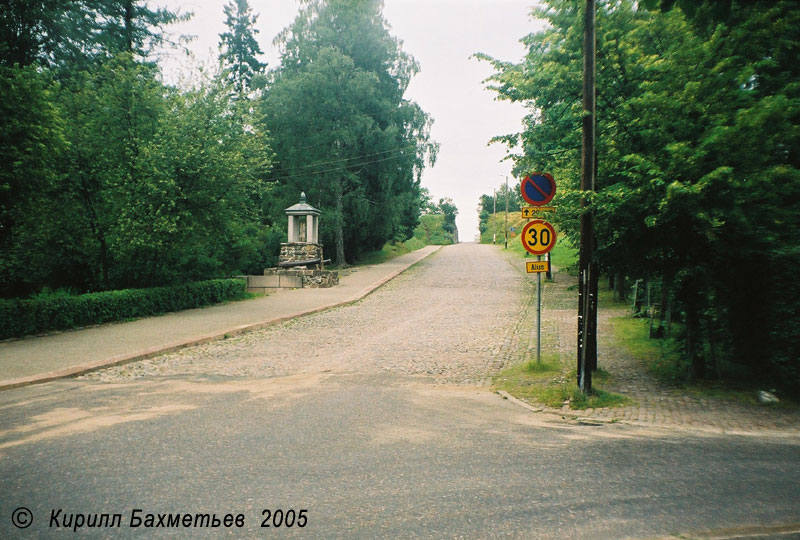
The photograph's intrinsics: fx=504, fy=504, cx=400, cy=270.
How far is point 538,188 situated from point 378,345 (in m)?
5.02

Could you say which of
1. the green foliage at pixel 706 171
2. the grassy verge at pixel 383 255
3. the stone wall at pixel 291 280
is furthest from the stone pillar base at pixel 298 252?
the green foliage at pixel 706 171

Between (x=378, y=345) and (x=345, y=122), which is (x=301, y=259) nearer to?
(x=345, y=122)

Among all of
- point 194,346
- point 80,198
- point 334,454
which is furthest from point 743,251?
point 80,198

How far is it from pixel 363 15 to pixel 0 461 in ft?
121

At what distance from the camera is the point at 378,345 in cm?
1145

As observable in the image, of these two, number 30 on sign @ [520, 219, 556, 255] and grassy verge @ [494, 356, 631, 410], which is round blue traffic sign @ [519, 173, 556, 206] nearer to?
number 30 on sign @ [520, 219, 556, 255]

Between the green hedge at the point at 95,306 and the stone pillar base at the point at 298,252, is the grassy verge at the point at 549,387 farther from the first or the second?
the stone pillar base at the point at 298,252

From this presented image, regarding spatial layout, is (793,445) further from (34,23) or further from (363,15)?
(363,15)

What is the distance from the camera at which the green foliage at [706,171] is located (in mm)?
6488

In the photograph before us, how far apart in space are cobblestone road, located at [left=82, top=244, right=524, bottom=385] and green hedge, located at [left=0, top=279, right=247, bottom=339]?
4107 mm

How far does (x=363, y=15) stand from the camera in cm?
3588

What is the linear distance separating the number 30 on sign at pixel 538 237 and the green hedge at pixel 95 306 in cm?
1126

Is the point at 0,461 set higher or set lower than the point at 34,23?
lower

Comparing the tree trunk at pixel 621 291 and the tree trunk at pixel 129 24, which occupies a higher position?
the tree trunk at pixel 129 24
